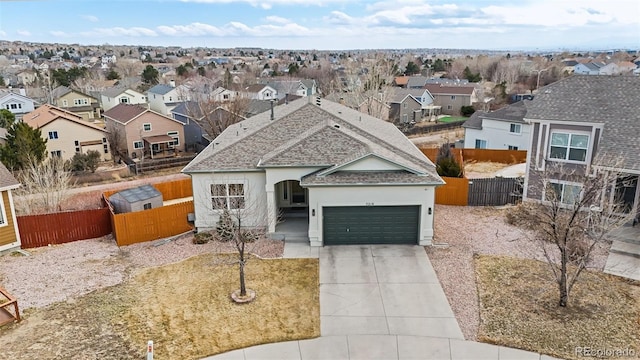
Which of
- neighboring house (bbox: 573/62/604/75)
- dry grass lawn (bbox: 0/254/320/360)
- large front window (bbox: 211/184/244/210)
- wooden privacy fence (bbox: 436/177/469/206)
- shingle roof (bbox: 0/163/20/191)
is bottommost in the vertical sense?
dry grass lawn (bbox: 0/254/320/360)

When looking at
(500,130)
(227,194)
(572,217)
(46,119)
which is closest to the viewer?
(572,217)

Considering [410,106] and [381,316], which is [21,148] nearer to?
[381,316]

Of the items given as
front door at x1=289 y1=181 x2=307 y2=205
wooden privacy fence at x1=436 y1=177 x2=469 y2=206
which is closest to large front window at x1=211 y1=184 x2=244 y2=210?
front door at x1=289 y1=181 x2=307 y2=205

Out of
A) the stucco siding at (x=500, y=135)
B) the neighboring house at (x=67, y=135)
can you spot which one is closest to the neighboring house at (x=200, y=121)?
the neighboring house at (x=67, y=135)

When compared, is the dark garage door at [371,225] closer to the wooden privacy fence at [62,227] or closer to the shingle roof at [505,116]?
the wooden privacy fence at [62,227]

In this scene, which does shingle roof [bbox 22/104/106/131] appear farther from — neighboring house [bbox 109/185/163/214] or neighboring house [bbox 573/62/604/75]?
neighboring house [bbox 573/62/604/75]

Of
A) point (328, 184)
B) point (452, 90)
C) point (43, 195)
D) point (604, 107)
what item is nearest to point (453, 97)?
point (452, 90)

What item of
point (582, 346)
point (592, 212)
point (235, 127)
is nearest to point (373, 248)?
point (582, 346)
